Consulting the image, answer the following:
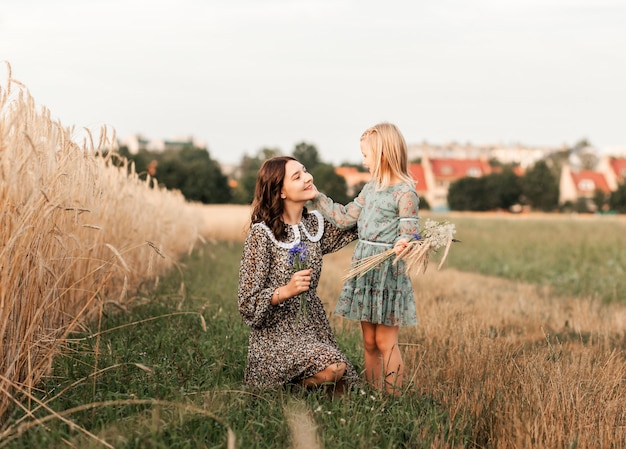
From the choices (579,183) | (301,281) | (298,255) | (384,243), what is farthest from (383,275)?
(579,183)

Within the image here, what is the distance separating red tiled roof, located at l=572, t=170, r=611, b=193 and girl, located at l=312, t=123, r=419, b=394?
74.7 meters

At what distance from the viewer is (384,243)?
3.92 m

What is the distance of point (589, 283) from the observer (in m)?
11.2

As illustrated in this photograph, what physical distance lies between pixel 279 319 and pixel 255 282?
0.79 ft

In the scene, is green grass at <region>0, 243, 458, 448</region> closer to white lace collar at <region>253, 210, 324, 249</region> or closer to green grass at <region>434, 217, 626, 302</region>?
white lace collar at <region>253, 210, 324, 249</region>

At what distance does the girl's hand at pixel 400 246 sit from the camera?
12.0 ft

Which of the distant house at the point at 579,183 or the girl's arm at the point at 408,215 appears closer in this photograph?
the girl's arm at the point at 408,215

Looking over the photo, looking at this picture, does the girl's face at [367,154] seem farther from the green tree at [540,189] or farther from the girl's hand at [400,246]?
the green tree at [540,189]

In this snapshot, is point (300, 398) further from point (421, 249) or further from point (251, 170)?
point (251, 170)

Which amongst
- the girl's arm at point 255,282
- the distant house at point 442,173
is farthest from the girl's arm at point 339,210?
the distant house at point 442,173

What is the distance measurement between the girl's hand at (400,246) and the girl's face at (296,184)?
1.75 ft

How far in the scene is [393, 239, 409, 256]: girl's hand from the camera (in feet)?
12.0

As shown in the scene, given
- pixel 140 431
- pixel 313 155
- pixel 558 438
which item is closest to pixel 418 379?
pixel 558 438

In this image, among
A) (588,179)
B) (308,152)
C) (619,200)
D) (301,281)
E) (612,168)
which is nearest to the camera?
(301,281)
